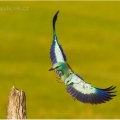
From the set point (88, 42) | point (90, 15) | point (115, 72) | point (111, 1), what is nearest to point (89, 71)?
point (115, 72)

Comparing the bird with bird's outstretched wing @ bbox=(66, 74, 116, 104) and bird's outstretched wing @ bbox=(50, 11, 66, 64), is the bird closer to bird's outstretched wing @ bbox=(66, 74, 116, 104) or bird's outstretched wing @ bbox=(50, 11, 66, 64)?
bird's outstretched wing @ bbox=(66, 74, 116, 104)

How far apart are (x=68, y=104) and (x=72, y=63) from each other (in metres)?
8.32

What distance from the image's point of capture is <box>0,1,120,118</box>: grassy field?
1772 cm

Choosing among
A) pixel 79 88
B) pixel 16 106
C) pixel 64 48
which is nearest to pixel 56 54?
pixel 79 88

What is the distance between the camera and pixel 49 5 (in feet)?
126

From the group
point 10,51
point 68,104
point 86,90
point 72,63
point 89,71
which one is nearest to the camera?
point 86,90

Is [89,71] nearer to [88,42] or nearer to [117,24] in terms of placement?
[88,42]

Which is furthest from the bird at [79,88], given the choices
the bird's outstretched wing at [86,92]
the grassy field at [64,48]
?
the grassy field at [64,48]

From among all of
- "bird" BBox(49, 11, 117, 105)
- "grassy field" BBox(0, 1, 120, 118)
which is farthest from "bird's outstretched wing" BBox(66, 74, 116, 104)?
"grassy field" BBox(0, 1, 120, 118)

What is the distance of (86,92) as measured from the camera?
18.8ft

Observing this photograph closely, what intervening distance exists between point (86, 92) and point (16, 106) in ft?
1.96

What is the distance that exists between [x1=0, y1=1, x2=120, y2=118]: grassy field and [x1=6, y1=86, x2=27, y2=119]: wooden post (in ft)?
30.6

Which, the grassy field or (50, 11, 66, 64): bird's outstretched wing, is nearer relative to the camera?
(50, 11, 66, 64): bird's outstretched wing

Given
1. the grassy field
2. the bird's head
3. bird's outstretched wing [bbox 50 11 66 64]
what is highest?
the grassy field
